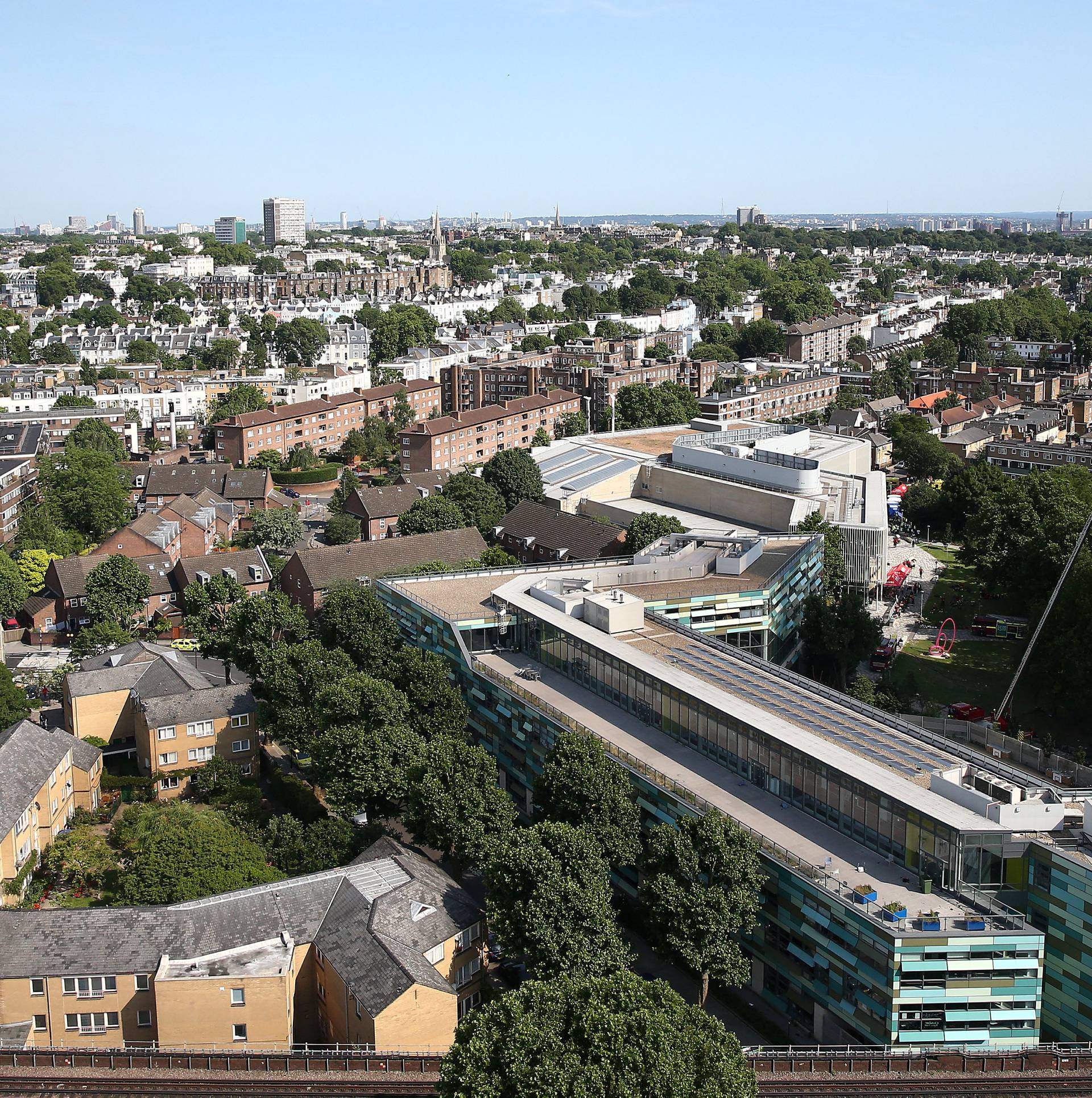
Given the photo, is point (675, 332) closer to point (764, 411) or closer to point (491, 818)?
point (764, 411)

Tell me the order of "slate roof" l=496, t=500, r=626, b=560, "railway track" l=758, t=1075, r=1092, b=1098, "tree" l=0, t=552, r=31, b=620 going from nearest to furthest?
"railway track" l=758, t=1075, r=1092, b=1098 → "tree" l=0, t=552, r=31, b=620 → "slate roof" l=496, t=500, r=626, b=560

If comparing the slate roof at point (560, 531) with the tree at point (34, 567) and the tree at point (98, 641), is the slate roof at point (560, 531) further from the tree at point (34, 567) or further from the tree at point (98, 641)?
the tree at point (34, 567)

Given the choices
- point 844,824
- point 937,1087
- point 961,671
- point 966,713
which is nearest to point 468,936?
point 844,824

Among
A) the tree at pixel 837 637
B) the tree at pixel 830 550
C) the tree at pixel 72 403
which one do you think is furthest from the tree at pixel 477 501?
the tree at pixel 72 403

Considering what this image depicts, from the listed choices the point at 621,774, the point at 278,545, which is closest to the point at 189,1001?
the point at 621,774

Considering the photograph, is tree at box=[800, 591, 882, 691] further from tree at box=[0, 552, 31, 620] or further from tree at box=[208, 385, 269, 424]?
tree at box=[208, 385, 269, 424]

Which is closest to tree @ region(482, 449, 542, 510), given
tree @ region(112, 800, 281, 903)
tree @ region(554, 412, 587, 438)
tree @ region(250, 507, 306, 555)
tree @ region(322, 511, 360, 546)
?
tree @ region(322, 511, 360, 546)

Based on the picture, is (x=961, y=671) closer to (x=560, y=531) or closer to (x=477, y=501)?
(x=560, y=531)
